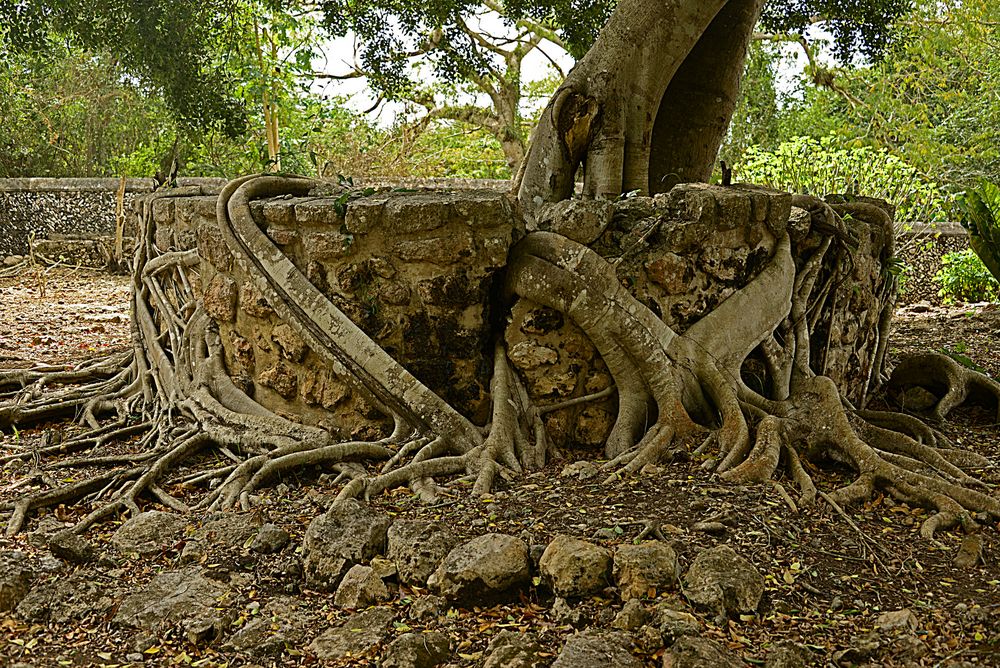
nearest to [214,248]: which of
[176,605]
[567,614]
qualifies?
A: [176,605]

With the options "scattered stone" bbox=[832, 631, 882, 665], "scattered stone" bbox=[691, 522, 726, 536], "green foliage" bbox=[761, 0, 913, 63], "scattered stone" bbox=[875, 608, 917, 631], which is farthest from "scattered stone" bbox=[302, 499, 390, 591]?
"green foliage" bbox=[761, 0, 913, 63]

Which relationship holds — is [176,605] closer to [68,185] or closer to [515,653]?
[515,653]

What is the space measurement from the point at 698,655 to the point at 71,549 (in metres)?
2.56

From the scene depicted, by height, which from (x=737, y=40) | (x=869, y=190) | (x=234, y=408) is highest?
(x=737, y=40)

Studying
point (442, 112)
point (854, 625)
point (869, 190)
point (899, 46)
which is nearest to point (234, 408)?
point (854, 625)

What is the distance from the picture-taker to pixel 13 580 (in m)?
3.70

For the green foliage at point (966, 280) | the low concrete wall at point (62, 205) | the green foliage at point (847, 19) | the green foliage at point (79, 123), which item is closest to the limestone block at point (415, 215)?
the green foliage at point (847, 19)

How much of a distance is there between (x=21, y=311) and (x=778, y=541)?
8.58 meters

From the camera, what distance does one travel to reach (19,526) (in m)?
4.31

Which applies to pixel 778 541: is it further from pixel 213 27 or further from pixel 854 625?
pixel 213 27

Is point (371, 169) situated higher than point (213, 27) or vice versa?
point (213, 27)

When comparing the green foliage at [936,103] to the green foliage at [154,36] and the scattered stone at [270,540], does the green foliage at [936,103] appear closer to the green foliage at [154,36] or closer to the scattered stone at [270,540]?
the green foliage at [154,36]

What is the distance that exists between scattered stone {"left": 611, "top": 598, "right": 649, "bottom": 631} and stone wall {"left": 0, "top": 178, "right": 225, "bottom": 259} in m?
11.4

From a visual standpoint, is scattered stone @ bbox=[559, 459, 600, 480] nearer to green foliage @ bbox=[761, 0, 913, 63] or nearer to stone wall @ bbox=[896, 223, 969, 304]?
green foliage @ bbox=[761, 0, 913, 63]
